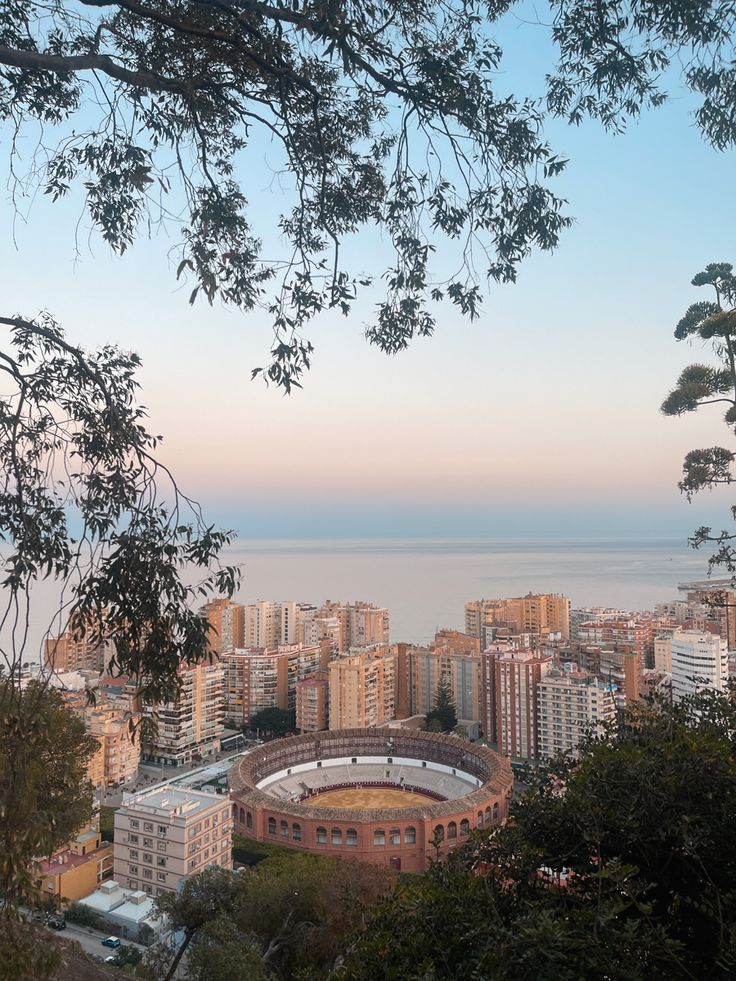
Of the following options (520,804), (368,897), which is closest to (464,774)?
(368,897)

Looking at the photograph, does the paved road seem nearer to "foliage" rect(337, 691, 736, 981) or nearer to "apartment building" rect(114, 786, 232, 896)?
"apartment building" rect(114, 786, 232, 896)

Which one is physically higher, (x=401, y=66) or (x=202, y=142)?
(x=401, y=66)

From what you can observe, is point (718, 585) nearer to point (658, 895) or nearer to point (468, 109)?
point (658, 895)

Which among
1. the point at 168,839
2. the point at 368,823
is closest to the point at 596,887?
the point at 168,839

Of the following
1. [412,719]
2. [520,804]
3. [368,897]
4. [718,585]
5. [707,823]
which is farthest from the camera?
[412,719]

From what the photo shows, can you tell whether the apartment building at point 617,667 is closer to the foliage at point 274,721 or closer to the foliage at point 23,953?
the foliage at point 274,721

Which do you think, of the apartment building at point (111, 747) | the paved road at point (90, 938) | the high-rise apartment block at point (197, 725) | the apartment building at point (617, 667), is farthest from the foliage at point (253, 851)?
the apartment building at point (617, 667)

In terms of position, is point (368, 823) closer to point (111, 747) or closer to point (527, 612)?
point (111, 747)
